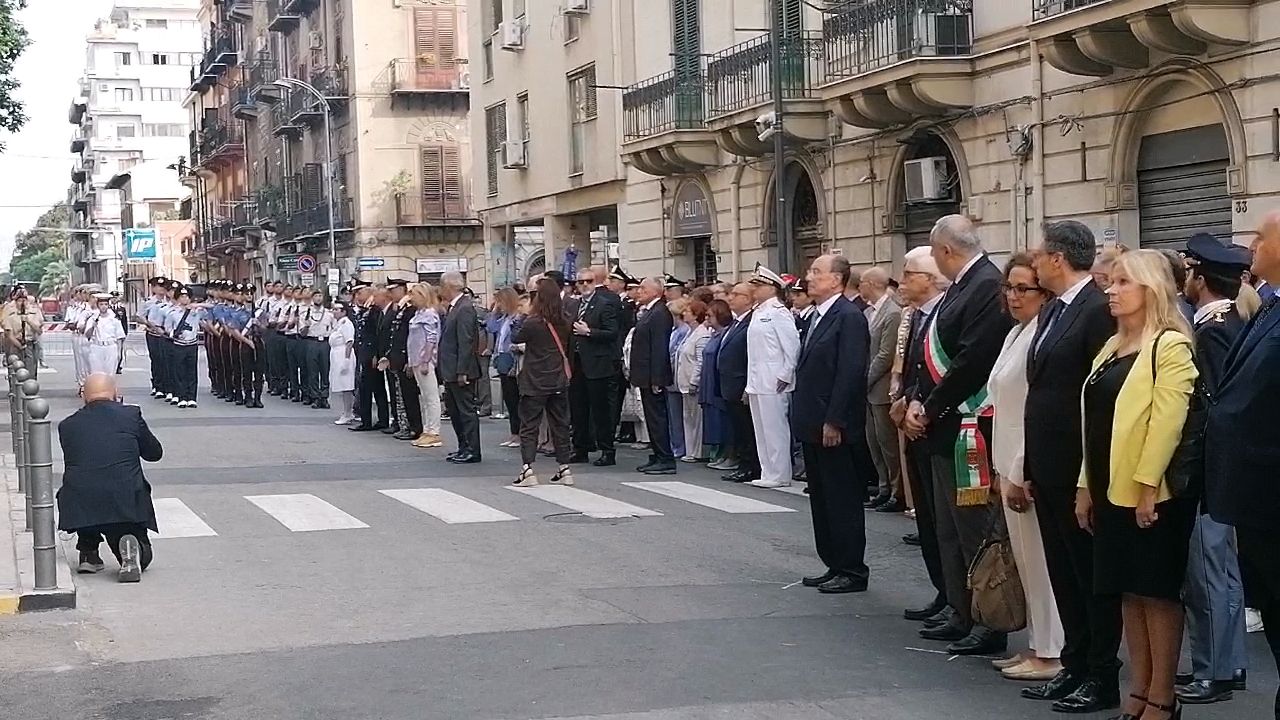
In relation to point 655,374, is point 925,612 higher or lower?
lower

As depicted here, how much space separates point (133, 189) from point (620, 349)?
385ft

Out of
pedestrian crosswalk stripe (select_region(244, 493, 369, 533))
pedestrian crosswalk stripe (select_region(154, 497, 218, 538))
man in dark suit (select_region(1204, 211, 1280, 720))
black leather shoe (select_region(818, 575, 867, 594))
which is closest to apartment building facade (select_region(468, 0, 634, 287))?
pedestrian crosswalk stripe (select_region(244, 493, 369, 533))

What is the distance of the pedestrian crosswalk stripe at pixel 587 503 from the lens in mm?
13523

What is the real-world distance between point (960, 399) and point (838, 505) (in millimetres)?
1884

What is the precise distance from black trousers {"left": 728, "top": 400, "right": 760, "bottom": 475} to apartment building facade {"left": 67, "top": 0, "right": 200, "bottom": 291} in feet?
443

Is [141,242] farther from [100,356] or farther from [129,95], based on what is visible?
[129,95]

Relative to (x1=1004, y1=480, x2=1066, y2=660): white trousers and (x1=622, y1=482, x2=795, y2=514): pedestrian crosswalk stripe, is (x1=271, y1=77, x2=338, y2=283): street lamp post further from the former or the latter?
(x1=1004, y1=480, x2=1066, y2=660): white trousers

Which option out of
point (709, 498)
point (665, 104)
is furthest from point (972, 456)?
point (665, 104)

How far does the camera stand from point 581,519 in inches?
521

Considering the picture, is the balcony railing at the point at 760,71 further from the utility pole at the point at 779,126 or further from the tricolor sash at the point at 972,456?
the tricolor sash at the point at 972,456

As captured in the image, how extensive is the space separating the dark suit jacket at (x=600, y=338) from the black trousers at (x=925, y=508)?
29.6 ft

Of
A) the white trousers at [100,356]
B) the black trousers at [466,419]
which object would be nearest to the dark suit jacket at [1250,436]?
the black trousers at [466,419]

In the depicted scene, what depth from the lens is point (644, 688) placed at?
752 centimetres

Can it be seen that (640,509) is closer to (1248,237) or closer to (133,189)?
(1248,237)
